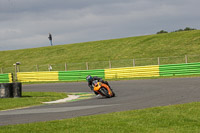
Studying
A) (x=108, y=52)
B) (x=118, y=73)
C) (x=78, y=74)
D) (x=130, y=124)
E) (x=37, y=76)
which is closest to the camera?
(x=130, y=124)

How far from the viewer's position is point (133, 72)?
30.9 meters

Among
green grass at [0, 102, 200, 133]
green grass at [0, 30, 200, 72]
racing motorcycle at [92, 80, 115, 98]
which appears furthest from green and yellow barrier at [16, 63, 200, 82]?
green grass at [0, 102, 200, 133]

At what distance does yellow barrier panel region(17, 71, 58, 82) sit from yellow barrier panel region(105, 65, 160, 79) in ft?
17.2

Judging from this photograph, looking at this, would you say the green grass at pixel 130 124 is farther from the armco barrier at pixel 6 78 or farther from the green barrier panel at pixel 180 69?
the armco barrier at pixel 6 78

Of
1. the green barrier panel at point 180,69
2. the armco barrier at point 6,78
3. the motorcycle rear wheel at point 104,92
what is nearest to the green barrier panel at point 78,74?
the green barrier panel at point 180,69

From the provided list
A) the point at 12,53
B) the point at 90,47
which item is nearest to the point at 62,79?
the point at 90,47

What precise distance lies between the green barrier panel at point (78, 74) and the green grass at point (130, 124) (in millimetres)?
22518

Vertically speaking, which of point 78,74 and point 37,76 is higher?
point 78,74

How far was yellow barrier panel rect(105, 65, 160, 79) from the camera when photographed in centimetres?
2964

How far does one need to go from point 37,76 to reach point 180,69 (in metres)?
13.7

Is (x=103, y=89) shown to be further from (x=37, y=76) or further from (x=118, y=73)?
(x=37, y=76)

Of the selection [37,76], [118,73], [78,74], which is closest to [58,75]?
[78,74]

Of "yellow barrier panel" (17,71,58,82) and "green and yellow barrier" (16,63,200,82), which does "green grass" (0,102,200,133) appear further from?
"yellow barrier panel" (17,71,58,82)

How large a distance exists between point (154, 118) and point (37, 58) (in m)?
48.2
